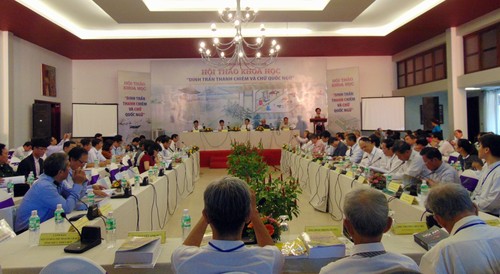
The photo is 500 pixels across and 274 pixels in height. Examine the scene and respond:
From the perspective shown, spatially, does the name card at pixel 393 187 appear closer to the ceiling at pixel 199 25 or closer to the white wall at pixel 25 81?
the ceiling at pixel 199 25

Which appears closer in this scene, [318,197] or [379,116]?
[318,197]

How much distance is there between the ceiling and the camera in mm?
7910

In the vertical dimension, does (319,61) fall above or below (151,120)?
above

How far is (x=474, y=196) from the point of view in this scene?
10.1 ft

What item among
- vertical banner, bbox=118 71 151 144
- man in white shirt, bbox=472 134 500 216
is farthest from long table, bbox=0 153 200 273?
vertical banner, bbox=118 71 151 144

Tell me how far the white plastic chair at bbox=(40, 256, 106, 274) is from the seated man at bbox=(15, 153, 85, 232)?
5.01 feet

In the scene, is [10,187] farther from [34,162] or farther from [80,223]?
[80,223]

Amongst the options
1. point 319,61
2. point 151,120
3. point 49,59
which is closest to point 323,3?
point 319,61

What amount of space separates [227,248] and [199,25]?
9.30 meters

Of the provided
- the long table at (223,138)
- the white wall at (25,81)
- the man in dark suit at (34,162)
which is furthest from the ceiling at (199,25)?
the man in dark suit at (34,162)

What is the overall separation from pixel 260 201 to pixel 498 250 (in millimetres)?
1205

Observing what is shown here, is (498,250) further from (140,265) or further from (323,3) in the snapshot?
(323,3)

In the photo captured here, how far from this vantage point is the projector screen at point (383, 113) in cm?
1138

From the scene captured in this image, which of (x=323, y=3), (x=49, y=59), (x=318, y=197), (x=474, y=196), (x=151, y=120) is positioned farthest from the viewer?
(x=151, y=120)
